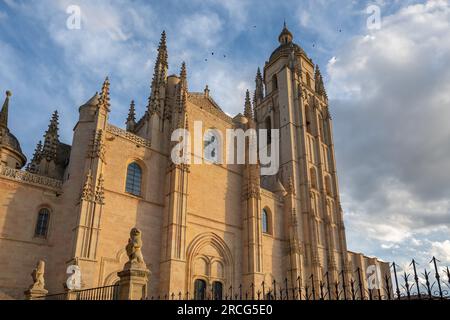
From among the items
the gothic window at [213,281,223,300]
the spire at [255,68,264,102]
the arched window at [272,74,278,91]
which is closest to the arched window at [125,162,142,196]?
the gothic window at [213,281,223,300]

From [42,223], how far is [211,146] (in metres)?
13.3

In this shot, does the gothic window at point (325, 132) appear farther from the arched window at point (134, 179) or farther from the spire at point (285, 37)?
the arched window at point (134, 179)

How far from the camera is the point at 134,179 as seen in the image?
2211cm

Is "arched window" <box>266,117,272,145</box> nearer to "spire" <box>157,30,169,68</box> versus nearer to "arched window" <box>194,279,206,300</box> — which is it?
"spire" <box>157,30,169,68</box>

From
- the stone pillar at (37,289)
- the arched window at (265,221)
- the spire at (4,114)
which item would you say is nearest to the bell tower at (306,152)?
the arched window at (265,221)

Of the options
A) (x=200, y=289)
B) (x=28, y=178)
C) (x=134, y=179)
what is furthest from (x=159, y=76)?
(x=200, y=289)

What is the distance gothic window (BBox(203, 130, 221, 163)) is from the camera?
88.3 feet

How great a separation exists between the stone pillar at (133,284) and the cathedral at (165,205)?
7823mm

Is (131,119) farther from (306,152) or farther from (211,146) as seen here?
(306,152)

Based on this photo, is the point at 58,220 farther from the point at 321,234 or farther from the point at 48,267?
the point at 321,234

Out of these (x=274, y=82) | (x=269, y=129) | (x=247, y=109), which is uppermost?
(x=274, y=82)

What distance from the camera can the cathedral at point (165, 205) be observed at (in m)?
17.8

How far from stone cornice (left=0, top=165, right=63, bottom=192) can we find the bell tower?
1903 cm
